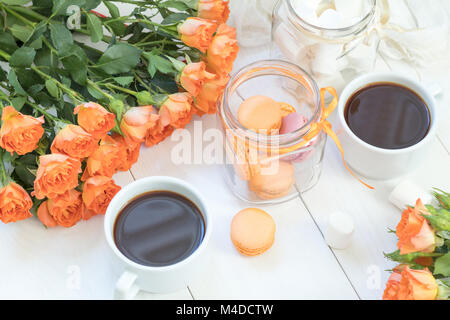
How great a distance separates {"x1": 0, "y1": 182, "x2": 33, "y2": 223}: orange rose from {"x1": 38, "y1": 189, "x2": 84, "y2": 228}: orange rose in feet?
0.11

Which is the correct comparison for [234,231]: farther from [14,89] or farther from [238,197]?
[14,89]

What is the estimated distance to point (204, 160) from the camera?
105 centimetres

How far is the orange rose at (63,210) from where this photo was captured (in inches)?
36.5

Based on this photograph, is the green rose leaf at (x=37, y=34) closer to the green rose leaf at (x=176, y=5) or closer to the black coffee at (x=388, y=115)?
the green rose leaf at (x=176, y=5)

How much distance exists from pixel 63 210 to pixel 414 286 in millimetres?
485

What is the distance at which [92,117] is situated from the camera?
2.85 ft

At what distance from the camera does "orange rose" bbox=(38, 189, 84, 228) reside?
0.93 metres

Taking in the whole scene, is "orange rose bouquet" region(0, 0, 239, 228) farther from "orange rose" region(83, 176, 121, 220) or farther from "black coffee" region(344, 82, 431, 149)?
"black coffee" region(344, 82, 431, 149)

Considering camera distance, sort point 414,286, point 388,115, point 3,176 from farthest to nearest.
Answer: point 388,115
point 3,176
point 414,286

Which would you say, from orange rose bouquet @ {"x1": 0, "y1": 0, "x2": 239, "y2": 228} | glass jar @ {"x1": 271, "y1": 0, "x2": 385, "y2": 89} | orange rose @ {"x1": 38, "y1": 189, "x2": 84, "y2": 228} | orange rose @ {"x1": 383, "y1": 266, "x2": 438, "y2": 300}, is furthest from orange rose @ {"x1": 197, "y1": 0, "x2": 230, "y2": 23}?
orange rose @ {"x1": 383, "y1": 266, "x2": 438, "y2": 300}

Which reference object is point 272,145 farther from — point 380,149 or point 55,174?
point 55,174

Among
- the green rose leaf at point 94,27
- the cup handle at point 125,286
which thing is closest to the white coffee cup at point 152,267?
the cup handle at point 125,286

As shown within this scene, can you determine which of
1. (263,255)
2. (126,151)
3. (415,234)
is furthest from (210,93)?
(415,234)

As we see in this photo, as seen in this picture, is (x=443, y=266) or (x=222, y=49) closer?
(x=443, y=266)
